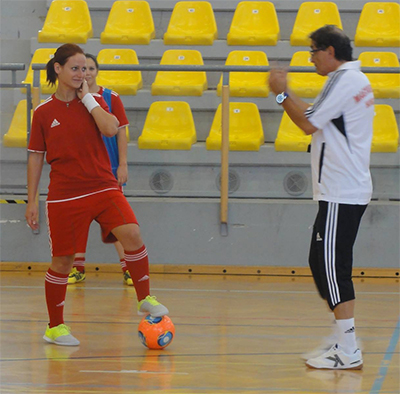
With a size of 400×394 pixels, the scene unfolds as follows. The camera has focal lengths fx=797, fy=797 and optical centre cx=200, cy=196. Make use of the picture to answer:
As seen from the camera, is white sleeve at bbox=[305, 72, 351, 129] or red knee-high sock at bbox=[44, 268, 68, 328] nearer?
white sleeve at bbox=[305, 72, 351, 129]

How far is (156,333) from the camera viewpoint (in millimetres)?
4586

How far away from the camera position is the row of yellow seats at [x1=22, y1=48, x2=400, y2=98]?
7.71m

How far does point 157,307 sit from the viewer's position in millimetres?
4691

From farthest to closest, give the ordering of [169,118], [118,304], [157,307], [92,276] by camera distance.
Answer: [169,118]
[92,276]
[118,304]
[157,307]

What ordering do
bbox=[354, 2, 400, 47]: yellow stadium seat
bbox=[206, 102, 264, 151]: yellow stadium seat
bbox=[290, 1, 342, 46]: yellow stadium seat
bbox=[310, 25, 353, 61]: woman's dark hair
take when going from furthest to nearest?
bbox=[290, 1, 342, 46]: yellow stadium seat, bbox=[354, 2, 400, 47]: yellow stadium seat, bbox=[206, 102, 264, 151]: yellow stadium seat, bbox=[310, 25, 353, 61]: woman's dark hair

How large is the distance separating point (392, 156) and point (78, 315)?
3.46 meters

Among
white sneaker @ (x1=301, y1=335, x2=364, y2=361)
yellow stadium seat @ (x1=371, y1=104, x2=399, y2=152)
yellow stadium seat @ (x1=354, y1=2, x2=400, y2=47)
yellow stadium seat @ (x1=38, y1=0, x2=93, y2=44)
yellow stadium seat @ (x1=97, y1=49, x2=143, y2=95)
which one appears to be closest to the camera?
white sneaker @ (x1=301, y1=335, x2=364, y2=361)

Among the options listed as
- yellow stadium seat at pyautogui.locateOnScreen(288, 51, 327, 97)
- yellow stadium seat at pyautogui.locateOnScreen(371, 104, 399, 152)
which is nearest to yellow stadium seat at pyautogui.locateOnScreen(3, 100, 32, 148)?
yellow stadium seat at pyautogui.locateOnScreen(288, 51, 327, 97)

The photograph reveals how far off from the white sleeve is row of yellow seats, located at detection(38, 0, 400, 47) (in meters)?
5.64

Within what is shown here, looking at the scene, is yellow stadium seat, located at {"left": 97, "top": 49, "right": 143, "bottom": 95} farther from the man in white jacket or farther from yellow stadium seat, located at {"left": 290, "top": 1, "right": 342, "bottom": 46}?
the man in white jacket

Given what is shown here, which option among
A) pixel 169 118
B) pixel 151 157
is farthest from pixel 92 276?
pixel 169 118

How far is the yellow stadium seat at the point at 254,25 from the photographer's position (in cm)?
966

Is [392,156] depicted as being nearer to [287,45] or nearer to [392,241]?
[392,241]

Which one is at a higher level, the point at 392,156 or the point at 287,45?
the point at 287,45
